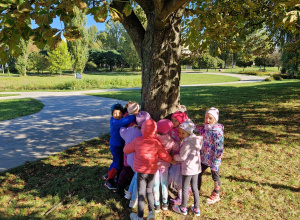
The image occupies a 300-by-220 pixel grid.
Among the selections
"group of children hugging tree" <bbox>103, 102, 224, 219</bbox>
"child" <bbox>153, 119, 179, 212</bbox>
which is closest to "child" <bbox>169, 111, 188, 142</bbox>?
"group of children hugging tree" <bbox>103, 102, 224, 219</bbox>

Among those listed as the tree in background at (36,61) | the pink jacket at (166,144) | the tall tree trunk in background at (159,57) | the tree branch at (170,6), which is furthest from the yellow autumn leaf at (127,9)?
the tree in background at (36,61)

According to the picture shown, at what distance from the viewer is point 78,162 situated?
4.75 meters

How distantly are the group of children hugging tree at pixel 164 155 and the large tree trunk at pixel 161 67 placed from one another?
36 centimetres

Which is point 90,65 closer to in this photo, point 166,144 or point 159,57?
point 159,57

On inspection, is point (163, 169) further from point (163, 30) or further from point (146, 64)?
point (163, 30)

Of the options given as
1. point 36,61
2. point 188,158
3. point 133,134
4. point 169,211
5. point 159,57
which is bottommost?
point 169,211

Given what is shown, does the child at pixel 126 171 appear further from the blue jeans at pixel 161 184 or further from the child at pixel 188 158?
the child at pixel 188 158

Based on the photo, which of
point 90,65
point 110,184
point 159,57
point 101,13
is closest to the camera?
point 101,13

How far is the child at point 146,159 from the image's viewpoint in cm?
280

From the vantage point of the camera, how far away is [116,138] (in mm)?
3527

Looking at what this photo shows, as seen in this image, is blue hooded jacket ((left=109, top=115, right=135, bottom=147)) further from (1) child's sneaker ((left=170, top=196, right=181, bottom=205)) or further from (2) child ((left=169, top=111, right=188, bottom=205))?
(1) child's sneaker ((left=170, top=196, right=181, bottom=205))

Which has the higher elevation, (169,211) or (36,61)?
(36,61)

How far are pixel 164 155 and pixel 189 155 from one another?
1.24 ft

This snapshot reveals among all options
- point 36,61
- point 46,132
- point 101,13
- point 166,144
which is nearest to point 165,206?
point 166,144
